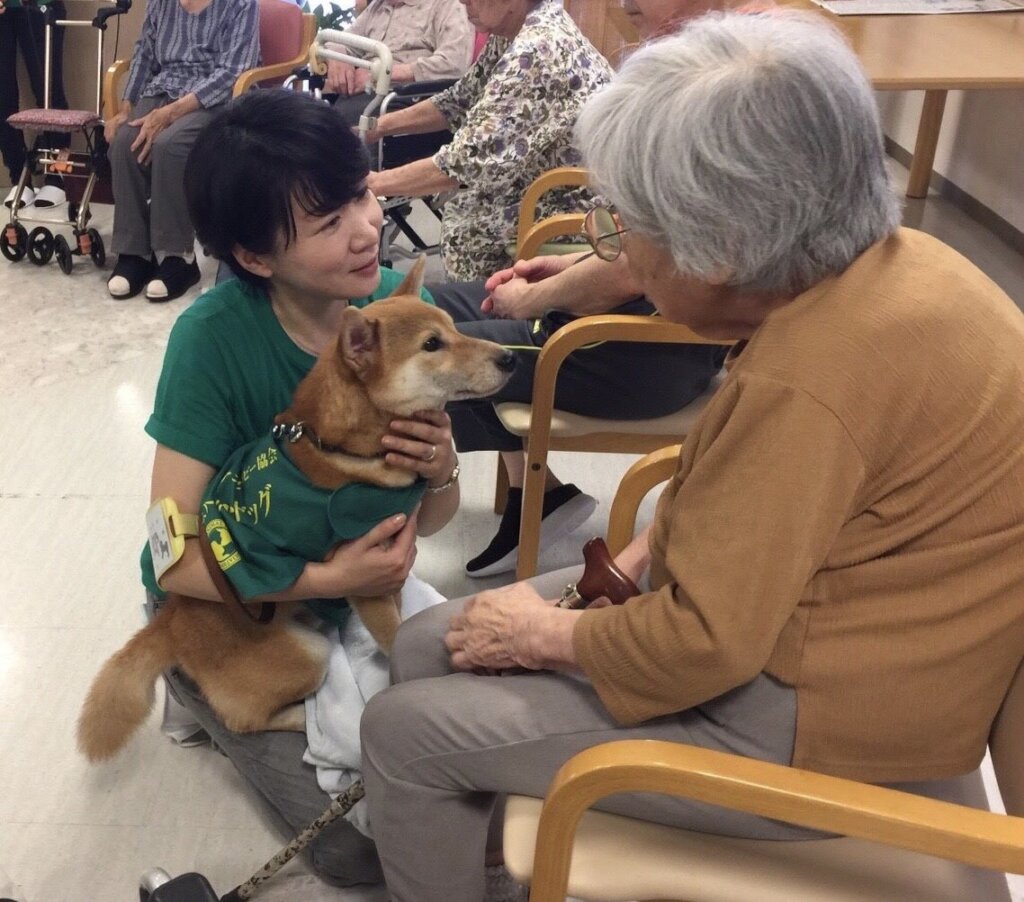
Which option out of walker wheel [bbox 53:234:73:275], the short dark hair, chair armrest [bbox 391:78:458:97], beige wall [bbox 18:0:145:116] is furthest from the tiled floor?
beige wall [bbox 18:0:145:116]

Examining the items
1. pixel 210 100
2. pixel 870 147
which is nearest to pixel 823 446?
pixel 870 147

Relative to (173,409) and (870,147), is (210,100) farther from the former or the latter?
(870,147)

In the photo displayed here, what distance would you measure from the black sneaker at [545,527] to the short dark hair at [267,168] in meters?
1.03

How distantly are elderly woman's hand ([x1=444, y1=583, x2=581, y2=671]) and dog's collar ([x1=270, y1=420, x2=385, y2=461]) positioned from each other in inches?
12.1

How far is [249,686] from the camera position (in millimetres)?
1417

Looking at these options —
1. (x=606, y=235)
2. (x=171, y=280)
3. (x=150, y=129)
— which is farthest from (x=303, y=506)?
(x=150, y=129)

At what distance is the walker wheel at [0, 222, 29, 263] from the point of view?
149 inches

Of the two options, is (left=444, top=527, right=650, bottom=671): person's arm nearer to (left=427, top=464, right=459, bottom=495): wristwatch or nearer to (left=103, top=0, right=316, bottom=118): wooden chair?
(left=427, top=464, right=459, bottom=495): wristwatch

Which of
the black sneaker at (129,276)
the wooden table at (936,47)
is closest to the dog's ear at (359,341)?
the wooden table at (936,47)

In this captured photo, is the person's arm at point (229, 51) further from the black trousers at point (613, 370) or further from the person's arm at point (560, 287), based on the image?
the black trousers at point (613, 370)

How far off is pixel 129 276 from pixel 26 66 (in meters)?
1.71

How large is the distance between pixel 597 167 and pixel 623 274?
756mm

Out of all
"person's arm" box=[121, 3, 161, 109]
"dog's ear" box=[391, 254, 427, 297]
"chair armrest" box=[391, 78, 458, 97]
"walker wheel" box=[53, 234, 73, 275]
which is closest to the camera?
"dog's ear" box=[391, 254, 427, 297]

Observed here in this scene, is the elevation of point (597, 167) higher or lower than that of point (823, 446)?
higher
